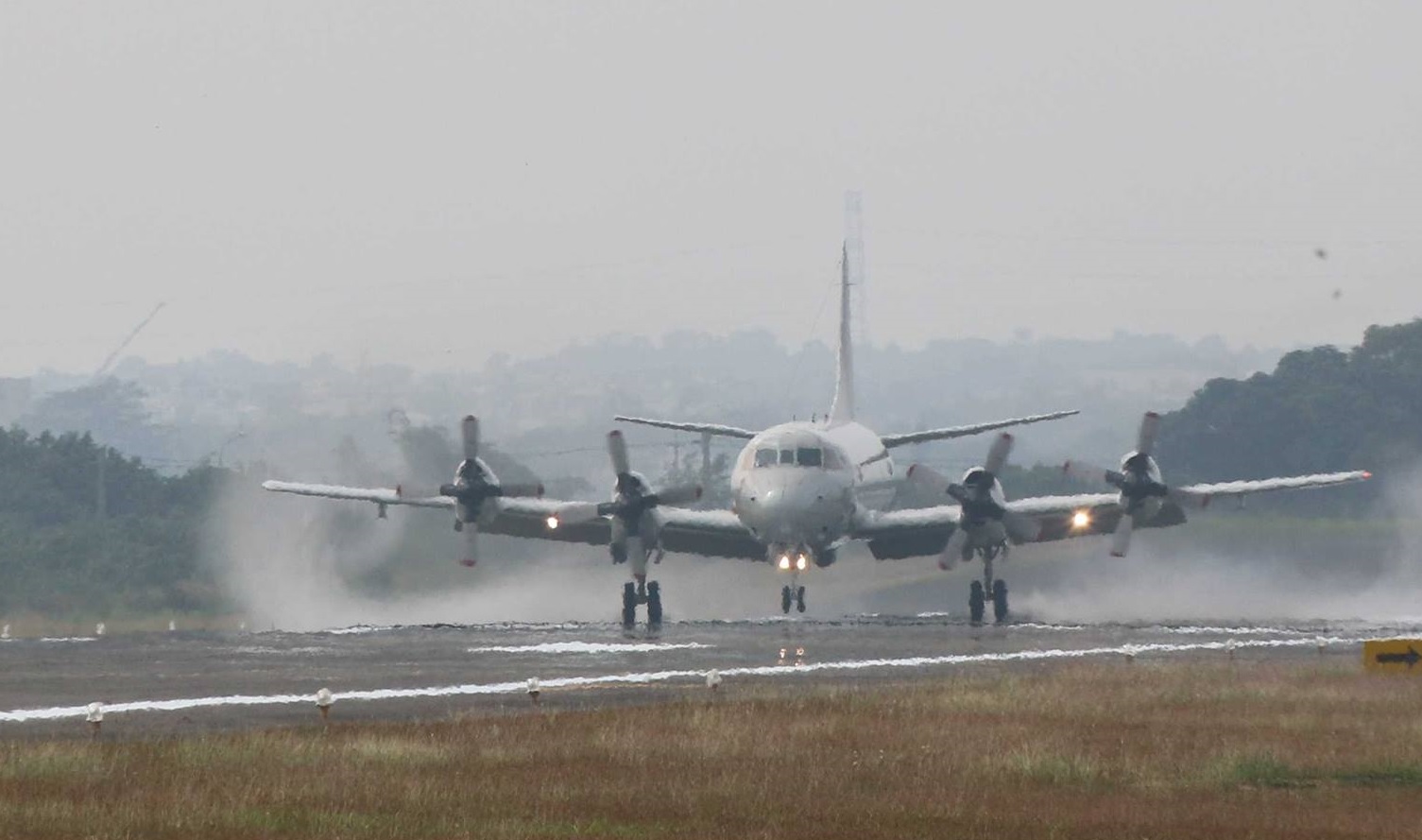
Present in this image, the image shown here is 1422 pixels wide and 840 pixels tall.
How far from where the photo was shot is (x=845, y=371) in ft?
232

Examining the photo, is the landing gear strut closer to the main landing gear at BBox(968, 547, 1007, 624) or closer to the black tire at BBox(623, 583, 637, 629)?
the black tire at BBox(623, 583, 637, 629)

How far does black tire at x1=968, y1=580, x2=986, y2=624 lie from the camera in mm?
56500

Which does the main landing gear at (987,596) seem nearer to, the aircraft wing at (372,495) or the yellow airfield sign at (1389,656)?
the aircraft wing at (372,495)

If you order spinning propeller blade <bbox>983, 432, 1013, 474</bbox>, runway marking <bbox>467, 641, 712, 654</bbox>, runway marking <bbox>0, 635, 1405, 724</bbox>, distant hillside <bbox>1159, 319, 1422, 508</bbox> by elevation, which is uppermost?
distant hillside <bbox>1159, 319, 1422, 508</bbox>

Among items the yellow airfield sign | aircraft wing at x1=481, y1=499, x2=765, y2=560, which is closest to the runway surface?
aircraft wing at x1=481, y1=499, x2=765, y2=560

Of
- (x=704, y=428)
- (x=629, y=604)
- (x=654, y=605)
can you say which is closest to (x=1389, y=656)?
(x=654, y=605)

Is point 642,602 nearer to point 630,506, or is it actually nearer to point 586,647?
point 630,506

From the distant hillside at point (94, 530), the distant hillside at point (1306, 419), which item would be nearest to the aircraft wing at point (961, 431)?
the distant hillside at point (94, 530)

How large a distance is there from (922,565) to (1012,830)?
51832 millimetres

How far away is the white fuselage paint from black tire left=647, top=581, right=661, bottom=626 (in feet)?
9.94

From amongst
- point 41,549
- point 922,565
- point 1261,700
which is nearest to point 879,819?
point 1261,700

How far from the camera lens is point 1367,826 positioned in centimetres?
2052

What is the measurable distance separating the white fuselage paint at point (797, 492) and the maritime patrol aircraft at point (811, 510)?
0.03 m

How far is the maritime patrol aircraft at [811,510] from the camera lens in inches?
2143
